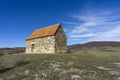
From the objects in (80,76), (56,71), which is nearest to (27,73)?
(56,71)

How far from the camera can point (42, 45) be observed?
142 ft

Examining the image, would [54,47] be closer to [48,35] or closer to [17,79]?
[48,35]

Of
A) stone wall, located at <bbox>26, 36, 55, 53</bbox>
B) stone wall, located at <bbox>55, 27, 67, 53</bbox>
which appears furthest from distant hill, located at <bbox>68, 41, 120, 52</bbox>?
A: stone wall, located at <bbox>55, 27, 67, 53</bbox>

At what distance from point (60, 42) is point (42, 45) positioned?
16.5ft

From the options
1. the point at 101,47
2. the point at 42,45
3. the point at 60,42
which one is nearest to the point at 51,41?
the point at 60,42

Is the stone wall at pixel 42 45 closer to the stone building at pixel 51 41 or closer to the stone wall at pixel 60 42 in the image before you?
the stone building at pixel 51 41

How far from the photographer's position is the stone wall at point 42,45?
41.3 metres

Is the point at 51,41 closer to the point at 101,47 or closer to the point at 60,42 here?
the point at 60,42

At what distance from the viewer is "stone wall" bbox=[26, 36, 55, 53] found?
41.3 meters

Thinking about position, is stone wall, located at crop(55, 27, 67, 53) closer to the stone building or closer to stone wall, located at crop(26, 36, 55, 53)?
the stone building

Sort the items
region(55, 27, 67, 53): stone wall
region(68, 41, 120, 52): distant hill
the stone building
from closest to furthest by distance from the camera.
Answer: the stone building
region(55, 27, 67, 53): stone wall
region(68, 41, 120, 52): distant hill

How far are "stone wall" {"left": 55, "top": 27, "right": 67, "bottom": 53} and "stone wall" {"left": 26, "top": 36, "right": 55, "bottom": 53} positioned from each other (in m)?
1.22

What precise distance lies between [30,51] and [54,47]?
35.6 feet

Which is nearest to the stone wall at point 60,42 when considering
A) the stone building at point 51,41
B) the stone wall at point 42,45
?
the stone building at point 51,41
